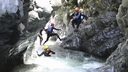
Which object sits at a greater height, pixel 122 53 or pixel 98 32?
pixel 98 32

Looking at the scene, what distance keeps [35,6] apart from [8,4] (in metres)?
2.54

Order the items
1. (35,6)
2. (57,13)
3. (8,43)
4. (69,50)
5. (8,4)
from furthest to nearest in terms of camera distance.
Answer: (57,13) < (69,50) < (35,6) < (8,43) < (8,4)

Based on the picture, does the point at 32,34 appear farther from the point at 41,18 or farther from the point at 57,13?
the point at 57,13

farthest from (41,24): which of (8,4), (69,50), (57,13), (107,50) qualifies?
(57,13)

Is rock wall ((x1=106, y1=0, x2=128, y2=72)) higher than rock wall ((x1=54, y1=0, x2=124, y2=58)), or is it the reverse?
rock wall ((x1=54, y1=0, x2=124, y2=58))

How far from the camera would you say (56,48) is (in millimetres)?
22266

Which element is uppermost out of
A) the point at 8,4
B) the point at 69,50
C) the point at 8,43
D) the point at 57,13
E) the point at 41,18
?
the point at 57,13

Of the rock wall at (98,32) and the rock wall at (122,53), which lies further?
the rock wall at (98,32)

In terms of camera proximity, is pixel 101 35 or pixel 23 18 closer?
pixel 23 18

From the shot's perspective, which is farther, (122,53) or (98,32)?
(98,32)

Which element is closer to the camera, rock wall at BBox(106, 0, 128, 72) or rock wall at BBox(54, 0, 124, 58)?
rock wall at BBox(106, 0, 128, 72)

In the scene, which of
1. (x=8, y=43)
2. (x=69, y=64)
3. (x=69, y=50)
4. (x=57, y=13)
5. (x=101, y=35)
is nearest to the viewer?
(x=8, y=43)

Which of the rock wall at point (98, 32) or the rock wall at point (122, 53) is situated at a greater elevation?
the rock wall at point (98, 32)

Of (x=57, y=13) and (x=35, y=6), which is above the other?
(x=57, y=13)
